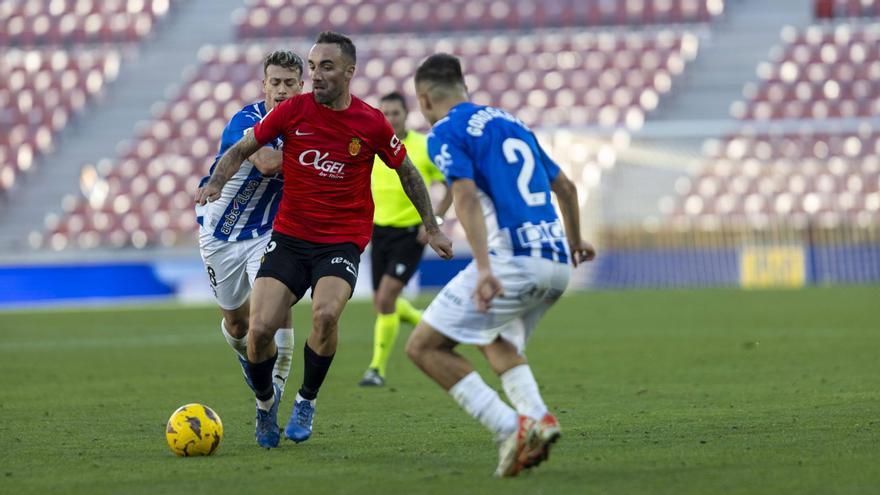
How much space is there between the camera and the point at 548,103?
31250mm

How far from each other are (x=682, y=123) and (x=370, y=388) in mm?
18721

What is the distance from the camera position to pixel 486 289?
588 centimetres

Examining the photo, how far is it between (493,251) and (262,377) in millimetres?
1920

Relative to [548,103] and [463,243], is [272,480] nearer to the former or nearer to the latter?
[463,243]

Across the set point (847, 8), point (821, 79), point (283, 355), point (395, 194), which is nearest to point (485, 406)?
point (283, 355)

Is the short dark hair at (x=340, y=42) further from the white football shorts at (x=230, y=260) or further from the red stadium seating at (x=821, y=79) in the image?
the red stadium seating at (x=821, y=79)

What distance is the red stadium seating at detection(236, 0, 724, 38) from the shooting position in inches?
1286

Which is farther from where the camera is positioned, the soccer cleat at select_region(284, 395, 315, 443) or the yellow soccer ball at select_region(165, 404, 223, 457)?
the soccer cleat at select_region(284, 395, 315, 443)

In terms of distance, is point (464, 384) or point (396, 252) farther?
point (396, 252)

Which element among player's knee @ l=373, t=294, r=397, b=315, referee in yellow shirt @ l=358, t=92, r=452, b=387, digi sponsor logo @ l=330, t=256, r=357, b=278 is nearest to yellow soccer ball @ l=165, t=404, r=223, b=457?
digi sponsor logo @ l=330, t=256, r=357, b=278

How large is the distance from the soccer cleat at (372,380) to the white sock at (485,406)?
497cm

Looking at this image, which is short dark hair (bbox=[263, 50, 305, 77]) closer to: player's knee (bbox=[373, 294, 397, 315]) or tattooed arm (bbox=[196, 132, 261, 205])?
tattooed arm (bbox=[196, 132, 261, 205])

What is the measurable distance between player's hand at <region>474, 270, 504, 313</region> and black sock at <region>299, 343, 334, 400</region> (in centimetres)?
195

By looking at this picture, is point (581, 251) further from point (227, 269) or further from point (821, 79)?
point (821, 79)
